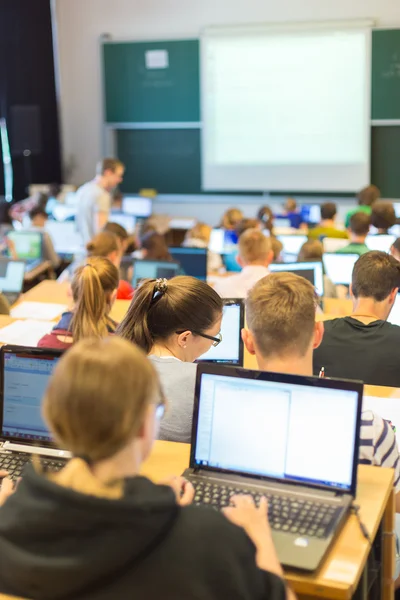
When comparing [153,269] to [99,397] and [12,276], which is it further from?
[99,397]

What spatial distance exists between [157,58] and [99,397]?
362 inches

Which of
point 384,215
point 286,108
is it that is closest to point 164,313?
point 384,215

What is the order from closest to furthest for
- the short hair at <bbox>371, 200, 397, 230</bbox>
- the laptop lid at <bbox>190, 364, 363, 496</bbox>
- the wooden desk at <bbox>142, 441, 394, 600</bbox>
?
the wooden desk at <bbox>142, 441, 394, 600</bbox>
the laptop lid at <bbox>190, 364, 363, 496</bbox>
the short hair at <bbox>371, 200, 397, 230</bbox>

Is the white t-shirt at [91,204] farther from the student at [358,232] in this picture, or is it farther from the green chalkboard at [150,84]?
the green chalkboard at [150,84]

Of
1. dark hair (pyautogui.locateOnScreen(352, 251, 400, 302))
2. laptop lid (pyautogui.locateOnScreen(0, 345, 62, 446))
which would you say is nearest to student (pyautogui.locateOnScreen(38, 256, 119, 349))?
laptop lid (pyautogui.locateOnScreen(0, 345, 62, 446))

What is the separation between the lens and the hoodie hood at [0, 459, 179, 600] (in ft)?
4.47

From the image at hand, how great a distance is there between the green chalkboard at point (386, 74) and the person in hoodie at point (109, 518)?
855 centimetres

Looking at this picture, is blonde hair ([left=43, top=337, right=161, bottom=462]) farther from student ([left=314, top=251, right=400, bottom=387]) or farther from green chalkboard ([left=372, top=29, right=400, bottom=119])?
green chalkboard ([left=372, top=29, right=400, bottom=119])

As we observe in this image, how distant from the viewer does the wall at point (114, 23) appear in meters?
9.41

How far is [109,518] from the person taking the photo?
1357 millimetres

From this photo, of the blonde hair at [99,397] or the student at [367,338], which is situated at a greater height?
the blonde hair at [99,397]

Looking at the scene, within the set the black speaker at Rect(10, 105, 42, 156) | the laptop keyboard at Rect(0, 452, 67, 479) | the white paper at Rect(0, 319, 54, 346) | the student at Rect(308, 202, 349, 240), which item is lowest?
the white paper at Rect(0, 319, 54, 346)

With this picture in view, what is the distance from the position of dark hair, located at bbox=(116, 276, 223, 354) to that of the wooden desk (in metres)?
0.42

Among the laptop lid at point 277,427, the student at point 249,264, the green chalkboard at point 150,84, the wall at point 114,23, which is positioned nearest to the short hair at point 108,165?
the student at point 249,264
